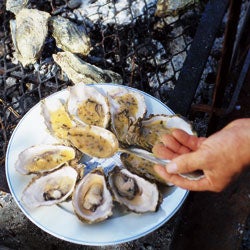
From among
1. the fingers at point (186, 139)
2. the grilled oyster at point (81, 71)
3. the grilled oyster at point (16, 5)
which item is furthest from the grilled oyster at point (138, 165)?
the grilled oyster at point (16, 5)

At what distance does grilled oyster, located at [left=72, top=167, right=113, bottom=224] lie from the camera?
137 centimetres

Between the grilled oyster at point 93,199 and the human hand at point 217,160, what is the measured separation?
0.26 metres

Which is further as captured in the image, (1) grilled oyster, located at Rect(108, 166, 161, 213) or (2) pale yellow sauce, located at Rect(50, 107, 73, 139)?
(2) pale yellow sauce, located at Rect(50, 107, 73, 139)

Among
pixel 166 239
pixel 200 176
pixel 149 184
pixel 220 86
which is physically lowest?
pixel 166 239

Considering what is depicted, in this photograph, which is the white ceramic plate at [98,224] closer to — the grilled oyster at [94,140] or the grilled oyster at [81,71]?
the grilled oyster at [94,140]

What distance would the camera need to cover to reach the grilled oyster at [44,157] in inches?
59.1

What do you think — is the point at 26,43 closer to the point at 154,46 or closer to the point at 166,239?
the point at 154,46

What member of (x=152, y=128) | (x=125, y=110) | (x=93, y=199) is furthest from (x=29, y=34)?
(x=93, y=199)

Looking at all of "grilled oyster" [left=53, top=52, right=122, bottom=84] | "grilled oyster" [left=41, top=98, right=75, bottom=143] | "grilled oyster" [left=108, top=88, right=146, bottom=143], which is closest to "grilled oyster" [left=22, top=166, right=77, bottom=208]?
"grilled oyster" [left=41, top=98, right=75, bottom=143]

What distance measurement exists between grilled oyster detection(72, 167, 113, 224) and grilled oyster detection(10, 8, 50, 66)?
0.91 m

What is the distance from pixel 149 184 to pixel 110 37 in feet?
3.58

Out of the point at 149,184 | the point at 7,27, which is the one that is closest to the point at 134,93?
the point at 149,184

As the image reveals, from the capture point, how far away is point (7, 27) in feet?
7.71

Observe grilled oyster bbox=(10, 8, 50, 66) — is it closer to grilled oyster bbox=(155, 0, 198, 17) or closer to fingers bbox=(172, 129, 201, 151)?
grilled oyster bbox=(155, 0, 198, 17)
